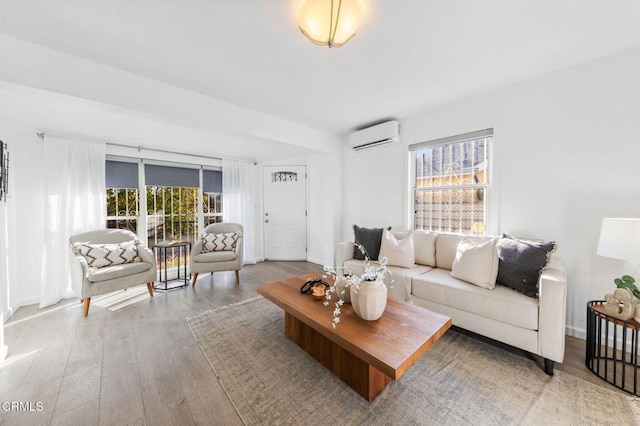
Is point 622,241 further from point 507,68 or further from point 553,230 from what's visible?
point 507,68

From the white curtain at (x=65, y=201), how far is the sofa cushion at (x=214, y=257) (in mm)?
1387

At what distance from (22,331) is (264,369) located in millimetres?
2466

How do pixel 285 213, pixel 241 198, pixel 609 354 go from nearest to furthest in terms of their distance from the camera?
pixel 609 354 < pixel 241 198 < pixel 285 213

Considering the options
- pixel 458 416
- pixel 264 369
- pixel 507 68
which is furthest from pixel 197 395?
pixel 507 68

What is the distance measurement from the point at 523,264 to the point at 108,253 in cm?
432

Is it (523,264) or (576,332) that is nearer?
(523,264)

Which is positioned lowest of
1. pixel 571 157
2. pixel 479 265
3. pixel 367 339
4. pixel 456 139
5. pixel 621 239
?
pixel 367 339

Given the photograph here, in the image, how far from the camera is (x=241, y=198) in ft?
15.4

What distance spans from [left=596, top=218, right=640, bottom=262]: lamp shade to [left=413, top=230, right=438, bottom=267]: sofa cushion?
1.27 meters

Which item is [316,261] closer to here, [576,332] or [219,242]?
[219,242]

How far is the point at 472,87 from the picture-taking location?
2.47 m

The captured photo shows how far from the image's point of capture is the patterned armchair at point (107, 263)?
2574 mm

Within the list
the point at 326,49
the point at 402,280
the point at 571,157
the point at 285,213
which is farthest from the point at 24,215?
the point at 571,157

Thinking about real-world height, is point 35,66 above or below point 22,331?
above
